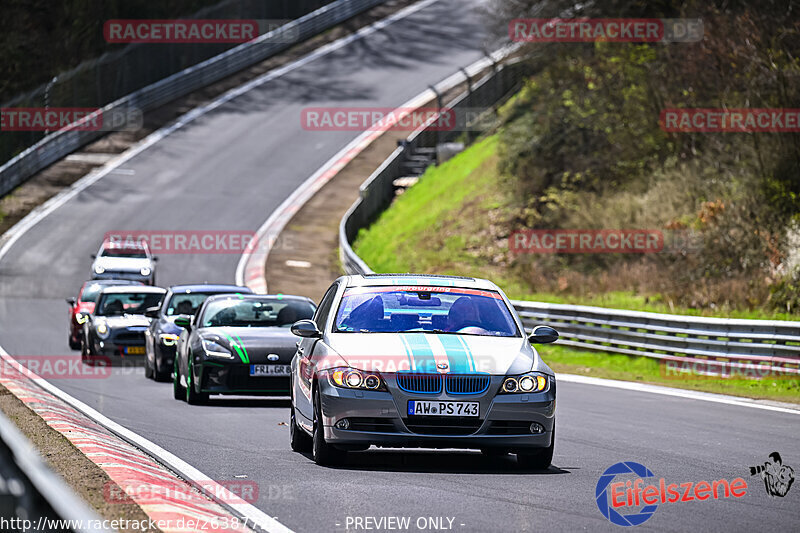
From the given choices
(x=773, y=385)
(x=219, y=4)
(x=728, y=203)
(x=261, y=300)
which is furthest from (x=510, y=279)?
(x=219, y=4)

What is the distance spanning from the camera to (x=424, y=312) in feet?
35.7

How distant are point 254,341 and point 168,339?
4054 mm

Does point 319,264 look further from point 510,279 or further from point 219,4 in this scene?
point 219,4

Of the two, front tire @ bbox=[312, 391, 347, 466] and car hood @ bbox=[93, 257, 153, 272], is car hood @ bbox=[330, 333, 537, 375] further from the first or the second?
car hood @ bbox=[93, 257, 153, 272]

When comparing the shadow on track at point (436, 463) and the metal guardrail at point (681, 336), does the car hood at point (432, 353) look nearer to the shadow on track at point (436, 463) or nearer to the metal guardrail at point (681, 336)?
the shadow on track at point (436, 463)

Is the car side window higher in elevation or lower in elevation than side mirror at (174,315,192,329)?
higher

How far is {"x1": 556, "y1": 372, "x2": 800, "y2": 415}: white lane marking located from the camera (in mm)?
16281

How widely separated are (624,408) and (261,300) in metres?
4.83

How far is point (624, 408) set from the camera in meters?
16.1

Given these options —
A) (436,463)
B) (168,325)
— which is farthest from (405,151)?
(436,463)

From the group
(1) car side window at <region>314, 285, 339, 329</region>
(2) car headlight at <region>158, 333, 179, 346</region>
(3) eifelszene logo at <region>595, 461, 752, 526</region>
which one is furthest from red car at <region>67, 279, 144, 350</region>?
(3) eifelszene logo at <region>595, 461, 752, 526</region>

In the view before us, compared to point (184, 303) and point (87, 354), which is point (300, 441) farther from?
point (87, 354)

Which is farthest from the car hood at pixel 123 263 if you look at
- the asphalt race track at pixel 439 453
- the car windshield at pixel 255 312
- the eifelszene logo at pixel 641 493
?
the eifelszene logo at pixel 641 493

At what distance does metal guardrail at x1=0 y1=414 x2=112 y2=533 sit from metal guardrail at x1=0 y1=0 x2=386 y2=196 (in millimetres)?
45345
